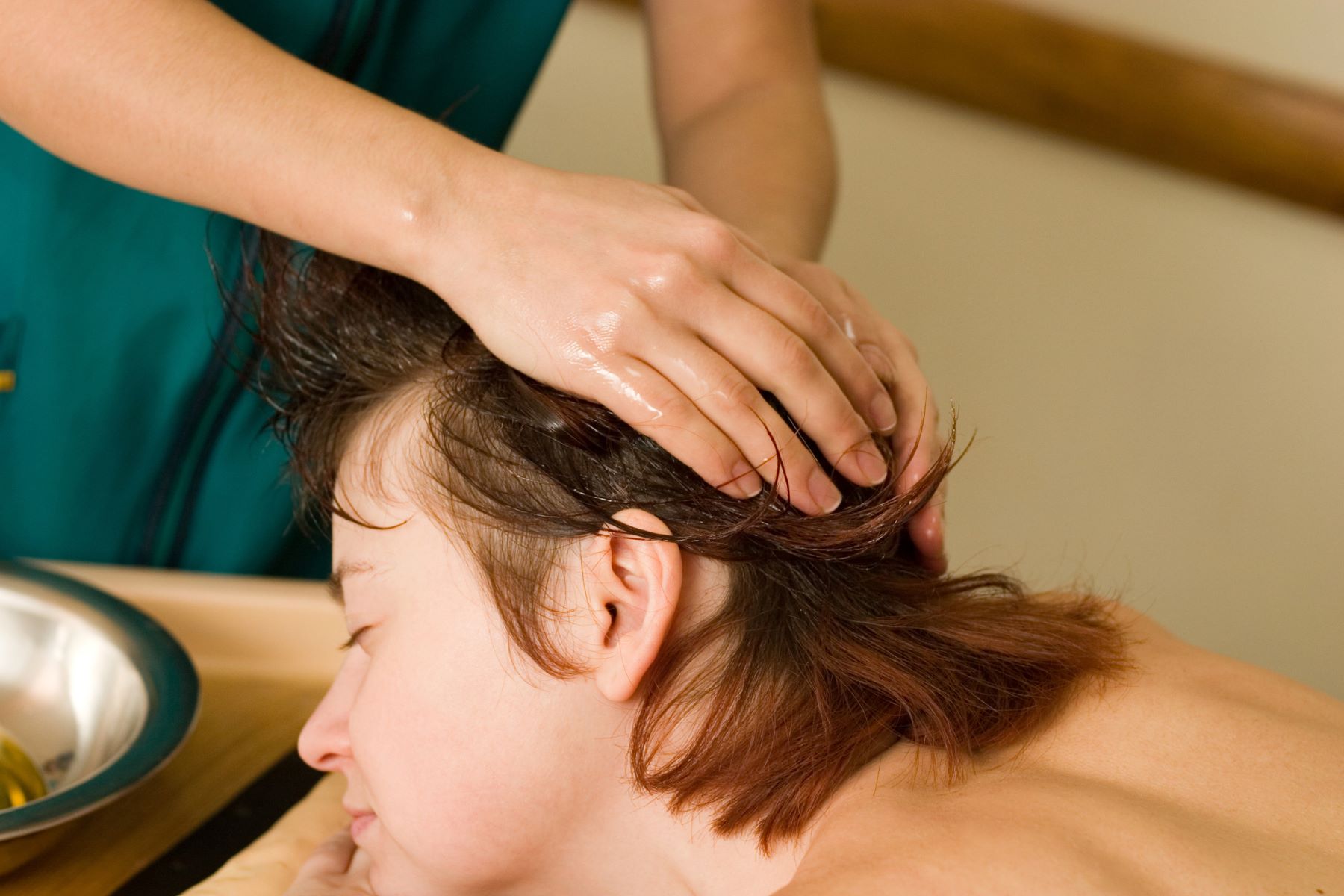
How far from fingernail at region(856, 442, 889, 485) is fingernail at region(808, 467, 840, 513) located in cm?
2

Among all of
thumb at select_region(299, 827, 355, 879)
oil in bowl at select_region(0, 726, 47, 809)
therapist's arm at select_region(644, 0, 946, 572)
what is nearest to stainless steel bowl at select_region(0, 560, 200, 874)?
oil in bowl at select_region(0, 726, 47, 809)

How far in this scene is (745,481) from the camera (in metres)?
0.59

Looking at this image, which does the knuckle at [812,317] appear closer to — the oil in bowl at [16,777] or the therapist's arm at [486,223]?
the therapist's arm at [486,223]

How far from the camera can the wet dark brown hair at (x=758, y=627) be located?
0.62 m

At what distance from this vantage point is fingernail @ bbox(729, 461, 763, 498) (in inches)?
22.9

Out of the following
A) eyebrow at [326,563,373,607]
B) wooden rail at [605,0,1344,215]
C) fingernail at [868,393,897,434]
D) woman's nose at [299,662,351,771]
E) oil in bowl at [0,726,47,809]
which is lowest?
oil in bowl at [0,726,47,809]

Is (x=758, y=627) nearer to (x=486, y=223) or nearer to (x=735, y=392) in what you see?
(x=735, y=392)

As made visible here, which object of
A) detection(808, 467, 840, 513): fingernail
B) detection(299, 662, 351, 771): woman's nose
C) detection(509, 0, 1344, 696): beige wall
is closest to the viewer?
detection(808, 467, 840, 513): fingernail

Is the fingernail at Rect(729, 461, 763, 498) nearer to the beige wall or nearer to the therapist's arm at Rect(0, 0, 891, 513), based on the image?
the therapist's arm at Rect(0, 0, 891, 513)

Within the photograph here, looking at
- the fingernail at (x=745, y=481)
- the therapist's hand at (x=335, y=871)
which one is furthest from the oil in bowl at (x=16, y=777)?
the fingernail at (x=745, y=481)

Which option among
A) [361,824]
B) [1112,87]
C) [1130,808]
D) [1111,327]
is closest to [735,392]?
[1130,808]

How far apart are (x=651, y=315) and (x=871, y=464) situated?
0.15m

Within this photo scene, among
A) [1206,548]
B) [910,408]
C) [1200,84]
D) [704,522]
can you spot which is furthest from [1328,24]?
[704,522]

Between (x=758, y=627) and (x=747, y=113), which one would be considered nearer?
(x=758, y=627)
